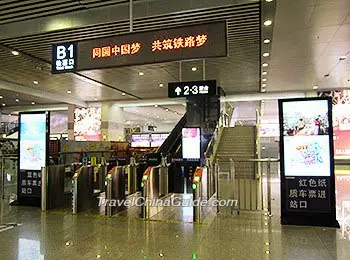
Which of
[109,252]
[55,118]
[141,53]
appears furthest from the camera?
[55,118]

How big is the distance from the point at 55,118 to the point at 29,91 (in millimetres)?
10716

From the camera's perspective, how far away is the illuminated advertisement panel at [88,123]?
65.6ft

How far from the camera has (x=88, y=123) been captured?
20.1 meters

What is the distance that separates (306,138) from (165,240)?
2.75 meters

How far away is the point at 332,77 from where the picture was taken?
43.3 feet

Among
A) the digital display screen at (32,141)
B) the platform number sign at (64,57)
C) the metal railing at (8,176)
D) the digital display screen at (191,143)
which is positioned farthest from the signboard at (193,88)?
the metal railing at (8,176)

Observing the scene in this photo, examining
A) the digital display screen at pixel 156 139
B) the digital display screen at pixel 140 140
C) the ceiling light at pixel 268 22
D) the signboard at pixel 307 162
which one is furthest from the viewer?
the digital display screen at pixel 140 140

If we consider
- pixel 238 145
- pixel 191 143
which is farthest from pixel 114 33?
pixel 238 145

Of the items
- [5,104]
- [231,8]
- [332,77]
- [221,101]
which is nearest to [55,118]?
[5,104]

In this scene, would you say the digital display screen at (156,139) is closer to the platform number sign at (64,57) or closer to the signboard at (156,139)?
the signboard at (156,139)

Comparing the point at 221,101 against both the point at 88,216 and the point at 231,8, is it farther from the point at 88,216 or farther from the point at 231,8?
the point at 88,216

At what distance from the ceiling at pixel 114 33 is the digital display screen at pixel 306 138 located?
2.05 meters

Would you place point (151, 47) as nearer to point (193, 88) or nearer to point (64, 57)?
point (64, 57)

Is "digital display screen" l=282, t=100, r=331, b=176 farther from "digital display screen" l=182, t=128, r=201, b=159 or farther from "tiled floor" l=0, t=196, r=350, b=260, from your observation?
"digital display screen" l=182, t=128, r=201, b=159
